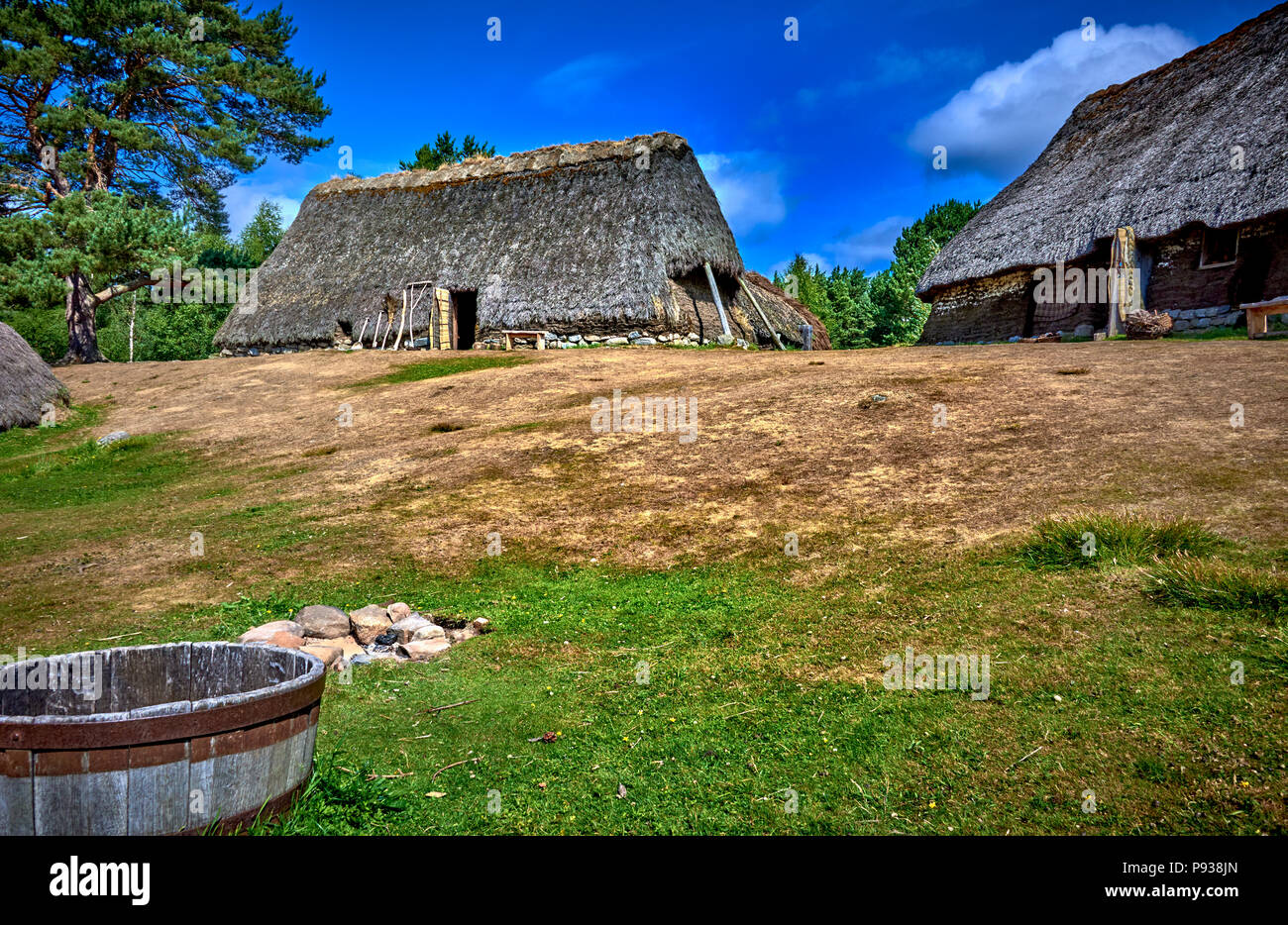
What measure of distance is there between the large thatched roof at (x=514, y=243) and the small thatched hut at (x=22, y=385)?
38.7ft

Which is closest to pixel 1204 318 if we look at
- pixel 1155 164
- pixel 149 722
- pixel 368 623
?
pixel 1155 164

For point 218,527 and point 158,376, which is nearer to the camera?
point 218,527

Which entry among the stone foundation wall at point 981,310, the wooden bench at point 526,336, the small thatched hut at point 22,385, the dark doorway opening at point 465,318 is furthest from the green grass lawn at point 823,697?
the dark doorway opening at point 465,318

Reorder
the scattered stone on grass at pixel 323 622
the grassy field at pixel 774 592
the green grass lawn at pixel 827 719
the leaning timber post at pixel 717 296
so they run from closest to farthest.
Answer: the green grass lawn at pixel 827 719 < the grassy field at pixel 774 592 < the scattered stone on grass at pixel 323 622 < the leaning timber post at pixel 717 296

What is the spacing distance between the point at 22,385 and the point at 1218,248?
99.9 ft

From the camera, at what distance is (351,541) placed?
29.8 ft

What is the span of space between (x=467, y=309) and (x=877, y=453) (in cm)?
2360

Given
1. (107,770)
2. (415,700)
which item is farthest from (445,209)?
(107,770)

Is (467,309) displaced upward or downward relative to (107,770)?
upward

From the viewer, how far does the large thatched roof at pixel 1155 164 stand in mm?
20953

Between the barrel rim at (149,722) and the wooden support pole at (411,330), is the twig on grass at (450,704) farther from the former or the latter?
the wooden support pole at (411,330)

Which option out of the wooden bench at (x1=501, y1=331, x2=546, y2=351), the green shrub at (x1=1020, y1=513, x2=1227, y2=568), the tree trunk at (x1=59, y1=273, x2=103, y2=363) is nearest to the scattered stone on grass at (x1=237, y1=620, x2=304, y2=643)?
the green shrub at (x1=1020, y1=513, x2=1227, y2=568)

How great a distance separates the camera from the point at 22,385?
1822cm
